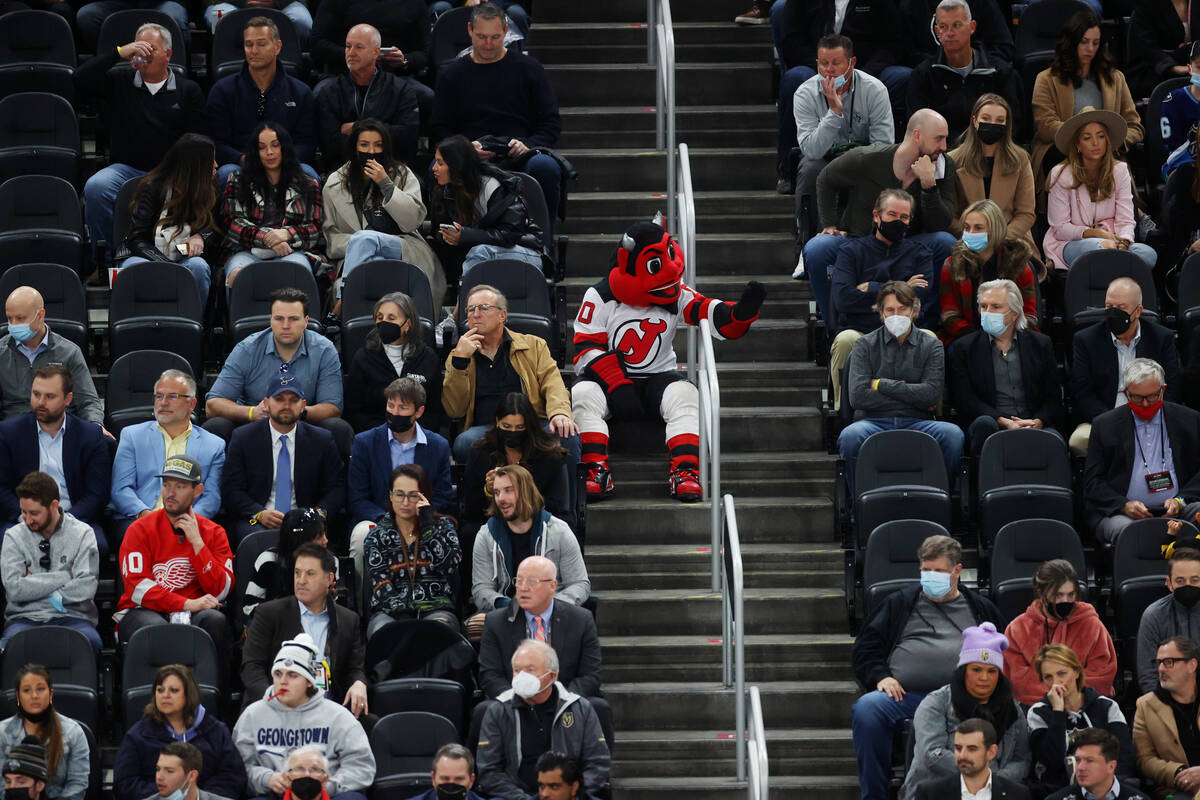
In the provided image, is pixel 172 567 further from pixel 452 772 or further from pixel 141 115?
pixel 141 115

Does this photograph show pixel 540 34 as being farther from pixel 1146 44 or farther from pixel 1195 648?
pixel 1195 648

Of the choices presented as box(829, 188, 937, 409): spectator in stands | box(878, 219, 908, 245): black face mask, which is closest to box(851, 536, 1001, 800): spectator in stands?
box(829, 188, 937, 409): spectator in stands

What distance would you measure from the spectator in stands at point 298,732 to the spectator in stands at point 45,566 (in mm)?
1052

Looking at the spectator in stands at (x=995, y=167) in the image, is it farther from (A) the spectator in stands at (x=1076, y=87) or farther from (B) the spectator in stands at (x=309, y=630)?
(B) the spectator in stands at (x=309, y=630)

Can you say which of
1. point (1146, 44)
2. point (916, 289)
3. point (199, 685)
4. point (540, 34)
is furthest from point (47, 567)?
point (1146, 44)

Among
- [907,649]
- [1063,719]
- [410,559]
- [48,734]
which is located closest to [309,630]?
[410,559]

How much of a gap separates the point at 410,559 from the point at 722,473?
7.16 ft

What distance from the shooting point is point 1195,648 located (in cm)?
902

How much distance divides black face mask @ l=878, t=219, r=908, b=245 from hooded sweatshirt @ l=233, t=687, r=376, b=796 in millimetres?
→ 4040

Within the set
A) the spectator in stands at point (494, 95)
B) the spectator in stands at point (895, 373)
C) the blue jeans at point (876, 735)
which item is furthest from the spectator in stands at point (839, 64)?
the blue jeans at point (876, 735)

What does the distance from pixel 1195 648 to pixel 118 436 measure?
5184 millimetres

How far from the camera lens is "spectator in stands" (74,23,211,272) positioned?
465 inches

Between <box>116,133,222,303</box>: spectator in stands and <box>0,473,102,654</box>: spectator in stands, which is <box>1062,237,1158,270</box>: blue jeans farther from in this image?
<box>0,473,102,654</box>: spectator in stands

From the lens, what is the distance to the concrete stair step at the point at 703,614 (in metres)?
10.2
